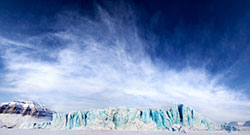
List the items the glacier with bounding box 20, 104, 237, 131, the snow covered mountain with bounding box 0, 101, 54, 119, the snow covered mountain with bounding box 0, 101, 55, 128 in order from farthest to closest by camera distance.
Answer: the snow covered mountain with bounding box 0, 101, 54, 119
the snow covered mountain with bounding box 0, 101, 55, 128
the glacier with bounding box 20, 104, 237, 131

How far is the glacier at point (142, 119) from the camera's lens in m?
24.6

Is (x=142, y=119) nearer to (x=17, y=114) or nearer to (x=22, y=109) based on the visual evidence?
(x=17, y=114)

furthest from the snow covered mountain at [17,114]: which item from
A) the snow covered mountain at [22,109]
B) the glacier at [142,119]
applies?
the glacier at [142,119]

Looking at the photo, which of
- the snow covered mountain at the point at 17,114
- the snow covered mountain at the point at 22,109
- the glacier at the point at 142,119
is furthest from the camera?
the snow covered mountain at the point at 22,109

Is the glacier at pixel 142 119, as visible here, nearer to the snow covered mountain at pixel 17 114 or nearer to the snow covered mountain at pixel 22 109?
the snow covered mountain at pixel 17 114

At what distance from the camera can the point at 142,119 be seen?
997 inches

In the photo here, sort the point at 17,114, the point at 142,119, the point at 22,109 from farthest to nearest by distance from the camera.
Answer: the point at 22,109
the point at 17,114
the point at 142,119

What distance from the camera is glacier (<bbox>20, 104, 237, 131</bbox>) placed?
80.8 feet

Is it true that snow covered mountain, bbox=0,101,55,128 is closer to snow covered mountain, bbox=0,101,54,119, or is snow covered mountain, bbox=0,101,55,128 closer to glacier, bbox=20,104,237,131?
snow covered mountain, bbox=0,101,54,119

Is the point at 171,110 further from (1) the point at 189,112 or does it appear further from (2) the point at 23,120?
(2) the point at 23,120

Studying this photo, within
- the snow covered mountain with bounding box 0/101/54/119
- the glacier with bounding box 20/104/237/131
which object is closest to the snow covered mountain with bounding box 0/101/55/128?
the snow covered mountain with bounding box 0/101/54/119

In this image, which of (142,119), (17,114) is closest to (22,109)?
(17,114)

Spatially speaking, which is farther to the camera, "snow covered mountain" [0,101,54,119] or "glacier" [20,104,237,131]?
"snow covered mountain" [0,101,54,119]

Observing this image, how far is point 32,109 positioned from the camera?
5091 centimetres
